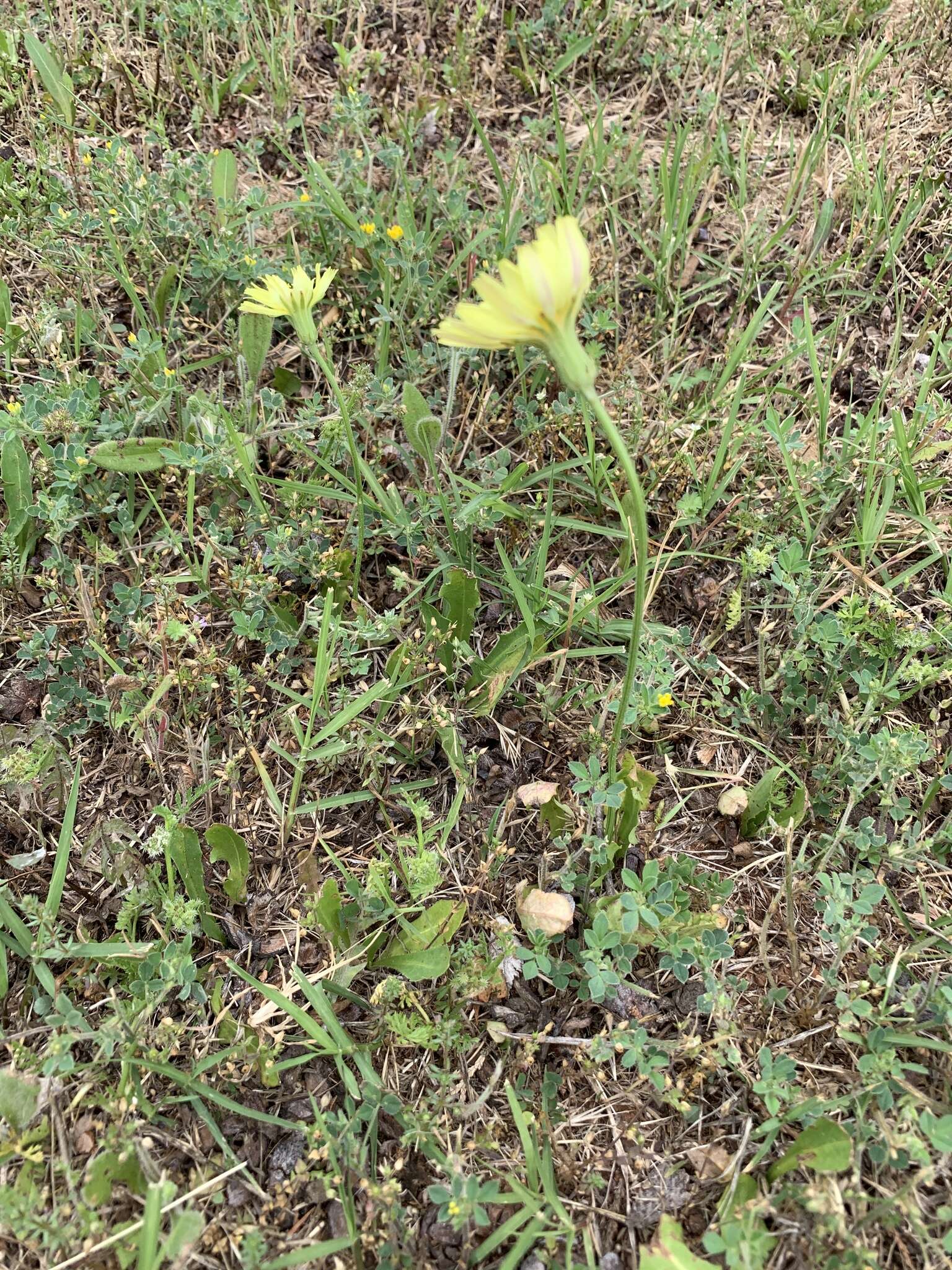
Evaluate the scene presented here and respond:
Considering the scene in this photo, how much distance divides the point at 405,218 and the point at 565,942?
193cm

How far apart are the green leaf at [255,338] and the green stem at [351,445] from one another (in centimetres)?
35

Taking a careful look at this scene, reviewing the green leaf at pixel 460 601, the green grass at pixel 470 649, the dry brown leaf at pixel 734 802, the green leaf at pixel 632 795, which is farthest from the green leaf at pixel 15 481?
the dry brown leaf at pixel 734 802

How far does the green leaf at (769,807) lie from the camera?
183 cm

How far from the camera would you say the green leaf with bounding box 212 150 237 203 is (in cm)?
253

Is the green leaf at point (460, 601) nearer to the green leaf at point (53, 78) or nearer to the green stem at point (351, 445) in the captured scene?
the green stem at point (351, 445)

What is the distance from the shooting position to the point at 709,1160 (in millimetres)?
1571

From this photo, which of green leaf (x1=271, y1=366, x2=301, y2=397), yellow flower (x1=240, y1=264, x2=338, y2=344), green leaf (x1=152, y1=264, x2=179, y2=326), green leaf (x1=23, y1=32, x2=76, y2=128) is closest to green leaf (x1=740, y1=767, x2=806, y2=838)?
yellow flower (x1=240, y1=264, x2=338, y2=344)

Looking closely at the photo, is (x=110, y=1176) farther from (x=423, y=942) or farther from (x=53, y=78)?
(x=53, y=78)

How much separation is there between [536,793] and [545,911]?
0.26 metres

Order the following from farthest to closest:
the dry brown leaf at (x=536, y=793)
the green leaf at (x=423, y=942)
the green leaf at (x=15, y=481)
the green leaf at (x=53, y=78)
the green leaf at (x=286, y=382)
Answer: the green leaf at (x=53, y=78), the green leaf at (x=286, y=382), the green leaf at (x=15, y=481), the dry brown leaf at (x=536, y=793), the green leaf at (x=423, y=942)

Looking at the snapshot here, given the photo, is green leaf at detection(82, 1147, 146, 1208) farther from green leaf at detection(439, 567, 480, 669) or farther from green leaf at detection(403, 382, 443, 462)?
green leaf at detection(403, 382, 443, 462)

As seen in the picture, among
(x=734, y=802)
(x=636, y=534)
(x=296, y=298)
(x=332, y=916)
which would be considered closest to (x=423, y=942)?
(x=332, y=916)

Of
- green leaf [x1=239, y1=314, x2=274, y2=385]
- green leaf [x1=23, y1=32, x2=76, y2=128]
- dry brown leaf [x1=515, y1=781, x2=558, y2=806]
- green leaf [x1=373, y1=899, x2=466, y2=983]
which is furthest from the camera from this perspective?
green leaf [x1=23, y1=32, x2=76, y2=128]

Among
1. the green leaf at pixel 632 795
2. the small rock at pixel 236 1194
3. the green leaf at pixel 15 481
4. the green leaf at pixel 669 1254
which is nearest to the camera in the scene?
the green leaf at pixel 669 1254
